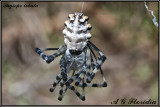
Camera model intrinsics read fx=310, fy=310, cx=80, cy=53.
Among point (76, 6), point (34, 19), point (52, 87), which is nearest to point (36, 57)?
point (34, 19)

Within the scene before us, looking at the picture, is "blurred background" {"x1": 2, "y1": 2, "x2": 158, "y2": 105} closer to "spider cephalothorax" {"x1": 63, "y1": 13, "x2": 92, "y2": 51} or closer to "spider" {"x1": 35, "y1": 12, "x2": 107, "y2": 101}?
"spider" {"x1": 35, "y1": 12, "x2": 107, "y2": 101}

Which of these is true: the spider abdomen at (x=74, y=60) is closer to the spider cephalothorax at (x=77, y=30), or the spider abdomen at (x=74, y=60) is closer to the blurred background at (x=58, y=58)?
the spider cephalothorax at (x=77, y=30)

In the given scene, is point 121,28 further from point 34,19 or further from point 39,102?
point 39,102

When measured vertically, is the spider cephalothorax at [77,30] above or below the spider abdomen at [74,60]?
above

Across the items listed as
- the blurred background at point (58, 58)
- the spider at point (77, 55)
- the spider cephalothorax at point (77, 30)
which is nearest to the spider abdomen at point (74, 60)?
the spider at point (77, 55)

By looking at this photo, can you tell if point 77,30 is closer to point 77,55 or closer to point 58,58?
point 77,55

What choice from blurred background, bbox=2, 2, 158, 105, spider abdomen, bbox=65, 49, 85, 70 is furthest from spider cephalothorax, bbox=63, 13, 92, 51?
blurred background, bbox=2, 2, 158, 105
